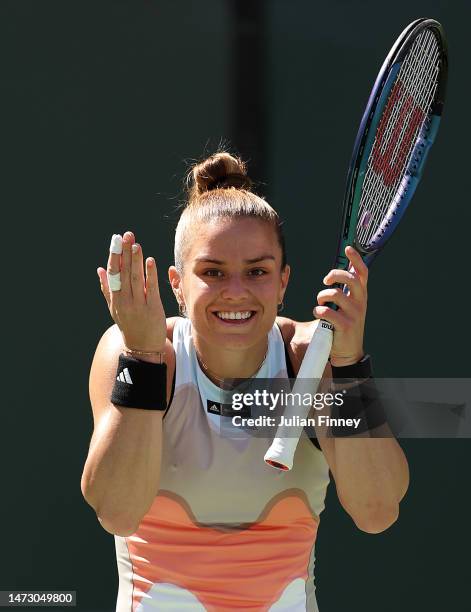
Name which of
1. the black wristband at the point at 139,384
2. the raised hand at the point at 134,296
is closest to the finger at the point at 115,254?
the raised hand at the point at 134,296

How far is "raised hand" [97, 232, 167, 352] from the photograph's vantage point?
6.68ft

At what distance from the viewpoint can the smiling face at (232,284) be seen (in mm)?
2225

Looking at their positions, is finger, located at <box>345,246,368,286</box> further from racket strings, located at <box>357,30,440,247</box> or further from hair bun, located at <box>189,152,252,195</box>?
hair bun, located at <box>189,152,252,195</box>

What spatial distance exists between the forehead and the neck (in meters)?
0.19

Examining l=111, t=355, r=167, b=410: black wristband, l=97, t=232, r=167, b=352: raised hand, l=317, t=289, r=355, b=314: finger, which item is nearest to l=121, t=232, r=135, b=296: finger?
l=97, t=232, r=167, b=352: raised hand

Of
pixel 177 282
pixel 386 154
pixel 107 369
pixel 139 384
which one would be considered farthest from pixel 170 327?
pixel 386 154

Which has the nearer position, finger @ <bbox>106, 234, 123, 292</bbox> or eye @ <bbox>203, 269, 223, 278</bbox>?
finger @ <bbox>106, 234, 123, 292</bbox>

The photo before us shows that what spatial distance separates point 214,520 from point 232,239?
0.54 metres

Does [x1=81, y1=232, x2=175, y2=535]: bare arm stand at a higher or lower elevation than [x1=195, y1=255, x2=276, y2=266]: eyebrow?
lower

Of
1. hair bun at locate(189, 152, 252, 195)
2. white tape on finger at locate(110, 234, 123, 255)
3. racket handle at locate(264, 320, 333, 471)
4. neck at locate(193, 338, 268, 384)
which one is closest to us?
white tape on finger at locate(110, 234, 123, 255)

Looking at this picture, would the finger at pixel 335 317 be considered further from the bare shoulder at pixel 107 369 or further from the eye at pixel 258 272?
the bare shoulder at pixel 107 369

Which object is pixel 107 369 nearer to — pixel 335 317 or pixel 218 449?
pixel 218 449

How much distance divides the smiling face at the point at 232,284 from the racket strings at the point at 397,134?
0.21 m

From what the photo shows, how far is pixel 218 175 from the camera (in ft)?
8.08
